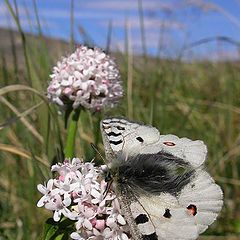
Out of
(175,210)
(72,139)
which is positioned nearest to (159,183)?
(175,210)

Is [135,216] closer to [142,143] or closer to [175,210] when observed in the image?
[175,210]

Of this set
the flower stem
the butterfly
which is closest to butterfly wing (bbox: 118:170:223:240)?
the butterfly

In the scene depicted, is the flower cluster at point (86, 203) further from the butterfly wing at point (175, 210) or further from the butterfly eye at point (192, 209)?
the butterfly eye at point (192, 209)

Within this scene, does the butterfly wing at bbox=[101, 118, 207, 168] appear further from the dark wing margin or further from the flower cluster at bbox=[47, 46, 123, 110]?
the flower cluster at bbox=[47, 46, 123, 110]

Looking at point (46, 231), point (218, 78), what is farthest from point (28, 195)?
point (218, 78)

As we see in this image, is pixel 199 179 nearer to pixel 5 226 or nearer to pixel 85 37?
pixel 5 226

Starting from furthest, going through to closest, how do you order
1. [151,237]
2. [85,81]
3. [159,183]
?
[85,81], [159,183], [151,237]
